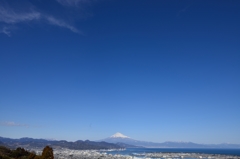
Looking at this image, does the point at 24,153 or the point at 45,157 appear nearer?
the point at 45,157

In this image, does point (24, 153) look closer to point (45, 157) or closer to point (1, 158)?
point (1, 158)

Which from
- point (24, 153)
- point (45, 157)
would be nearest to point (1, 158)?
point (45, 157)

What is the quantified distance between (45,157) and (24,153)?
23465mm

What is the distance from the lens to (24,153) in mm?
54750

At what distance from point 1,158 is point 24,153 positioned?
1822cm

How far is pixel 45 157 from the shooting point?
115ft

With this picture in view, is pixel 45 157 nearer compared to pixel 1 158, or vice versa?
pixel 45 157

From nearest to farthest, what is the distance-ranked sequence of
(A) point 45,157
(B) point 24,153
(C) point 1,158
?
(A) point 45,157
(C) point 1,158
(B) point 24,153

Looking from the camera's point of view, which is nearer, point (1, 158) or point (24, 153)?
point (1, 158)

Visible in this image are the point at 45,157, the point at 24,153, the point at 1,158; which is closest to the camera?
the point at 45,157

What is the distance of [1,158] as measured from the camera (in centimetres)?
3750

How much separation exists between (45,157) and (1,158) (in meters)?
8.41
